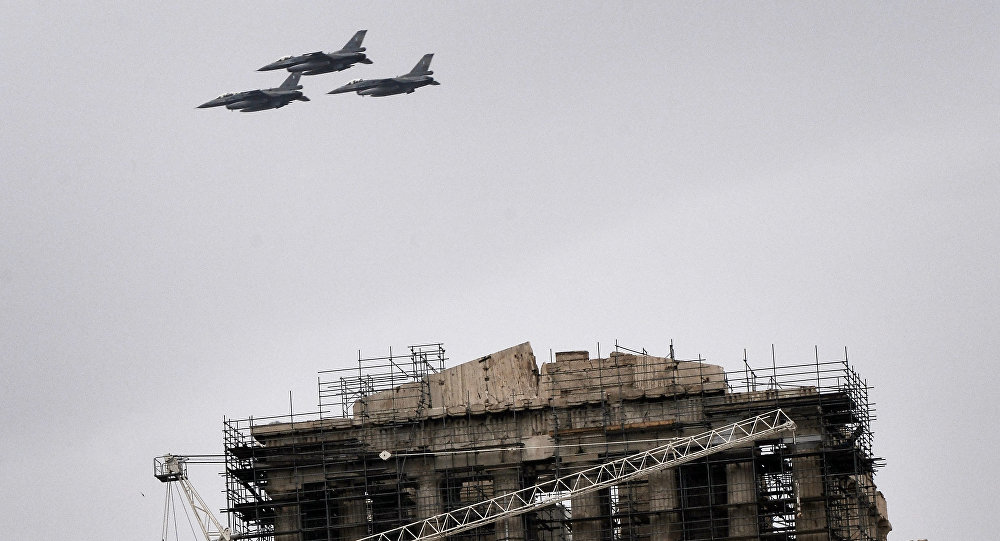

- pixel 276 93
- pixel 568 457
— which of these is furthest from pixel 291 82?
pixel 568 457

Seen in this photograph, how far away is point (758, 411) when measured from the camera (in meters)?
98.1

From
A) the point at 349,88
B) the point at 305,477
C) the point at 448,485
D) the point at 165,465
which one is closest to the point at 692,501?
the point at 448,485

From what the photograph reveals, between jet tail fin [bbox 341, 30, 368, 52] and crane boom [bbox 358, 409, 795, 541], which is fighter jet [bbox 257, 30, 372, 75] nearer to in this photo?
jet tail fin [bbox 341, 30, 368, 52]

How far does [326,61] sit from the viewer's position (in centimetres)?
13562

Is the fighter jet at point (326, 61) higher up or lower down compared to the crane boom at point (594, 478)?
higher up

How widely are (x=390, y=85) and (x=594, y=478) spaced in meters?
45.1

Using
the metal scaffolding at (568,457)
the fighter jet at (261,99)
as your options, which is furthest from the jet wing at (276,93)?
the metal scaffolding at (568,457)

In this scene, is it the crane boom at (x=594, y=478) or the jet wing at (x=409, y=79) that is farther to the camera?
the jet wing at (x=409, y=79)

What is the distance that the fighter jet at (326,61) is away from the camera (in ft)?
444

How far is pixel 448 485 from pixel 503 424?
4025mm

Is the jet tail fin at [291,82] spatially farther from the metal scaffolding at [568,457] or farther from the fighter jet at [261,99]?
the metal scaffolding at [568,457]

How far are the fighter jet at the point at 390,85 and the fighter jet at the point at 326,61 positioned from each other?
234 cm

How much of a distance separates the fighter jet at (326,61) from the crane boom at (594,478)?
42871 mm

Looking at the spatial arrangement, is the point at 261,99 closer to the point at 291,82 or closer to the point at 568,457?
the point at 291,82
